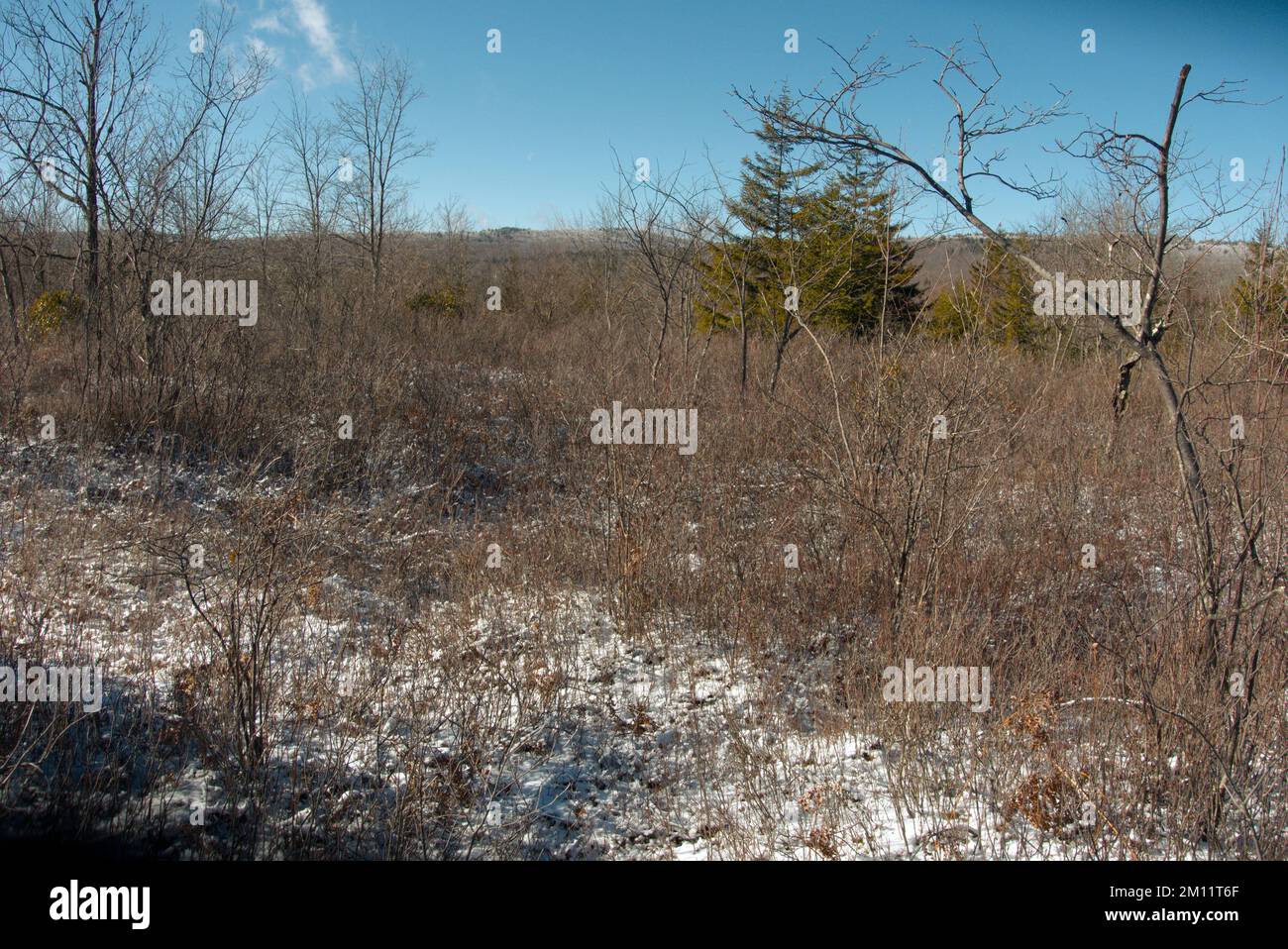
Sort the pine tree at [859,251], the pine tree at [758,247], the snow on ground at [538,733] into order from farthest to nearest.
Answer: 1. the pine tree at [758,247]
2. the pine tree at [859,251]
3. the snow on ground at [538,733]

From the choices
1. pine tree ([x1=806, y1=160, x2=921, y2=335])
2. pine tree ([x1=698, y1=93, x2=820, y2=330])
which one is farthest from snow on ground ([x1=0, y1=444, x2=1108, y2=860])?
pine tree ([x1=698, y1=93, x2=820, y2=330])

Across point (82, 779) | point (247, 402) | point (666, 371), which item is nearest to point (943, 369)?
point (666, 371)

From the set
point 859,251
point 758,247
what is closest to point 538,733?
point 859,251

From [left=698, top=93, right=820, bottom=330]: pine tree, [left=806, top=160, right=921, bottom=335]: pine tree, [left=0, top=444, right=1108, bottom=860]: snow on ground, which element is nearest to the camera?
[left=0, top=444, right=1108, bottom=860]: snow on ground

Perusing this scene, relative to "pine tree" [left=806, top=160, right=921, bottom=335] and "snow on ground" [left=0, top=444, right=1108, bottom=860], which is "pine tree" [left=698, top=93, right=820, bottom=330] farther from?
"snow on ground" [left=0, top=444, right=1108, bottom=860]

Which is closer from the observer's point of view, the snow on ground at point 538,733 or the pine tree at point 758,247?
the snow on ground at point 538,733

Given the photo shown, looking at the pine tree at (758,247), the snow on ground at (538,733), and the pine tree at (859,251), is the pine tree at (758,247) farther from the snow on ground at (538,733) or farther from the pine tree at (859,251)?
the snow on ground at (538,733)

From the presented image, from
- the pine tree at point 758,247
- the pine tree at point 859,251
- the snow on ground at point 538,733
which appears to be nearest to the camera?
the snow on ground at point 538,733

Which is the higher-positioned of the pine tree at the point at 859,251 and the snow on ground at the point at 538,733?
the pine tree at the point at 859,251

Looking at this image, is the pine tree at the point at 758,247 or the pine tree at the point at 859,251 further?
the pine tree at the point at 758,247

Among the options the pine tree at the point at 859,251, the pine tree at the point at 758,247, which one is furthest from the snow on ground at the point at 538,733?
the pine tree at the point at 758,247

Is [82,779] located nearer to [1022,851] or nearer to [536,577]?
[536,577]

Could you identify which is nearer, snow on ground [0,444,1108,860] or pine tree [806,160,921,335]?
snow on ground [0,444,1108,860]

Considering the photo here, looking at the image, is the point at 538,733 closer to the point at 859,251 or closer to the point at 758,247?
the point at 859,251
